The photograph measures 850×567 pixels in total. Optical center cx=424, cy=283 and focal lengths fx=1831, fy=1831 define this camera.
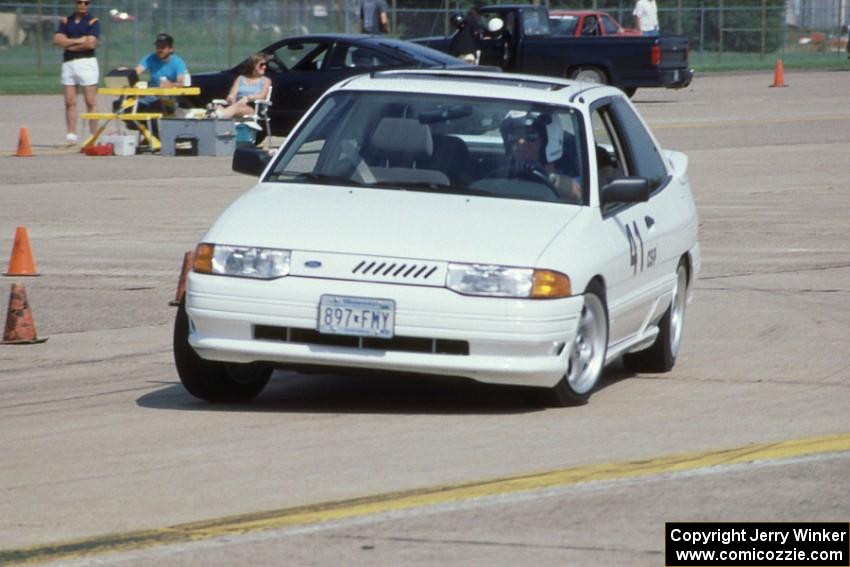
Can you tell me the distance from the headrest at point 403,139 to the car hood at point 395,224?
1.06ft

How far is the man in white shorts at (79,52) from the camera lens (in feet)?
79.6

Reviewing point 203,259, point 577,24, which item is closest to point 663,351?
point 203,259

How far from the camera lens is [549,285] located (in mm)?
8062

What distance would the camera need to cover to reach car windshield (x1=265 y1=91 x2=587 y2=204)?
8.89m

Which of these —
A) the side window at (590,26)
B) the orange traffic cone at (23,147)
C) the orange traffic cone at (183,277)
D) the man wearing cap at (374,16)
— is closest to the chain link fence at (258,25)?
the man wearing cap at (374,16)

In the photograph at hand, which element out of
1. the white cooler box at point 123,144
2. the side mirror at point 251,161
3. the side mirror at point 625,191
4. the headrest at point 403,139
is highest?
the headrest at point 403,139

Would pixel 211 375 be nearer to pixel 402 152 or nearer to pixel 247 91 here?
pixel 402 152

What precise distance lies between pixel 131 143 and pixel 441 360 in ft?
54.8

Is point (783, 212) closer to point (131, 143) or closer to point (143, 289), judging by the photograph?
point (143, 289)

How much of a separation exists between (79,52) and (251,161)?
15599 mm

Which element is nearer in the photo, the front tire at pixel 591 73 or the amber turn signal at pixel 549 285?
the amber turn signal at pixel 549 285

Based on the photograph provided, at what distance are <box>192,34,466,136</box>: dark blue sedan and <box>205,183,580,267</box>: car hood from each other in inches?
646

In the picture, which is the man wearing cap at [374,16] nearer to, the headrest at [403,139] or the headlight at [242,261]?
the headrest at [403,139]

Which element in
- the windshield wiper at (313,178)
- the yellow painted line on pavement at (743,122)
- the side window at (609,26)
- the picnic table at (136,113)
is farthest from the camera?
the side window at (609,26)
